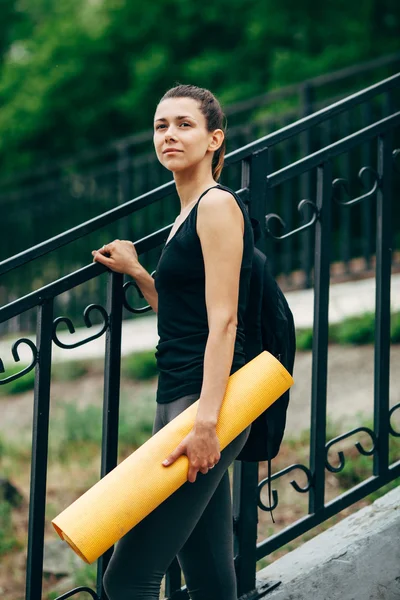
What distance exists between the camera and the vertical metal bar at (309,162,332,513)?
109 inches

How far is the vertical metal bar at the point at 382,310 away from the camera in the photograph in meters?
2.95

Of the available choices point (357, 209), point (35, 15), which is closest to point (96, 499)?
point (357, 209)

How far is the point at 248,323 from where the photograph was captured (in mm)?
2258

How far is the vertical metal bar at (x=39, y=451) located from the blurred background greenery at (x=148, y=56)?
617cm

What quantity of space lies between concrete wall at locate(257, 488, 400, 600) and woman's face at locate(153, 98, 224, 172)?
52.4 inches

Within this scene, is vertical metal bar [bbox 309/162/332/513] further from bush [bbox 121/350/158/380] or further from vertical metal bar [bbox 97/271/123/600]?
bush [bbox 121/350/158/380]

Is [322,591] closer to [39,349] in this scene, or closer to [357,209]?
[39,349]

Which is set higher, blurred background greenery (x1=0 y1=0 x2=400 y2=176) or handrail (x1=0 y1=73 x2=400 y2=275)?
blurred background greenery (x1=0 y1=0 x2=400 y2=176)

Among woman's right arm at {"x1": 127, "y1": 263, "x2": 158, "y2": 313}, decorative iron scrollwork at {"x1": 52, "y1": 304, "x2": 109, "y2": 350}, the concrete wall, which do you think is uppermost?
woman's right arm at {"x1": 127, "y1": 263, "x2": 158, "y2": 313}

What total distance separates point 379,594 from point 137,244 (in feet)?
4.58

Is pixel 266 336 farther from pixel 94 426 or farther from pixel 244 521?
pixel 94 426

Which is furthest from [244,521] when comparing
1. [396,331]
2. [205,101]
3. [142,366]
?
[142,366]

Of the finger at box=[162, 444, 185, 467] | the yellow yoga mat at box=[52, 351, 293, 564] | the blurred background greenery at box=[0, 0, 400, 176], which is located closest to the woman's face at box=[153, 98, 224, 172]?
the yellow yoga mat at box=[52, 351, 293, 564]

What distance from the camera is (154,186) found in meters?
8.20
